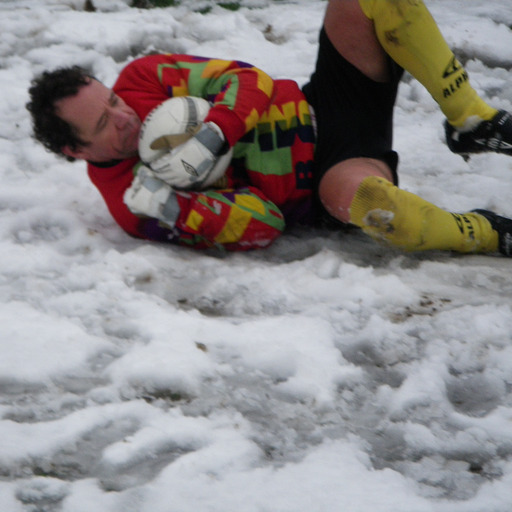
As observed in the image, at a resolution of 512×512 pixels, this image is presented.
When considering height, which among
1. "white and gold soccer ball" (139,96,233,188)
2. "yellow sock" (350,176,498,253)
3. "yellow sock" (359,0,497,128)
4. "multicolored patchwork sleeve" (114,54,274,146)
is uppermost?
"yellow sock" (359,0,497,128)

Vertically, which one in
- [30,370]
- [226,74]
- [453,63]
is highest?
[453,63]

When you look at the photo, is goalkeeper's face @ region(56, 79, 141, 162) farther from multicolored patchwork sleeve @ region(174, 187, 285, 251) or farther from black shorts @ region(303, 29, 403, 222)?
black shorts @ region(303, 29, 403, 222)

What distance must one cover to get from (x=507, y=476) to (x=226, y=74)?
4.59 feet

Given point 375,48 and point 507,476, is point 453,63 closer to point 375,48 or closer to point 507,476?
point 375,48

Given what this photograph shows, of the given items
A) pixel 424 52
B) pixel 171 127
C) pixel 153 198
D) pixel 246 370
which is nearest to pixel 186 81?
pixel 171 127

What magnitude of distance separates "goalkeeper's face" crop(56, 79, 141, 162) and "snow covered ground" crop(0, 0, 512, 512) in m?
0.30

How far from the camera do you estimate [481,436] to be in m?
1.17

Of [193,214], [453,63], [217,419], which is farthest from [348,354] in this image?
[453,63]

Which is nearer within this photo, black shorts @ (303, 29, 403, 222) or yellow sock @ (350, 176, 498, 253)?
yellow sock @ (350, 176, 498, 253)

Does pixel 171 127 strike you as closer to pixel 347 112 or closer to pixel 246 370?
pixel 347 112

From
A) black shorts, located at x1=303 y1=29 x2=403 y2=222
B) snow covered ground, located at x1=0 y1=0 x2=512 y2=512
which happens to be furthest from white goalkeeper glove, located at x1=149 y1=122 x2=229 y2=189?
black shorts, located at x1=303 y1=29 x2=403 y2=222

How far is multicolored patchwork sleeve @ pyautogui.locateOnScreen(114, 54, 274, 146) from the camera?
191 cm

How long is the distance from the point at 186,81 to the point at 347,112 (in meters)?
0.52

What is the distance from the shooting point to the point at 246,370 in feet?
4.57
